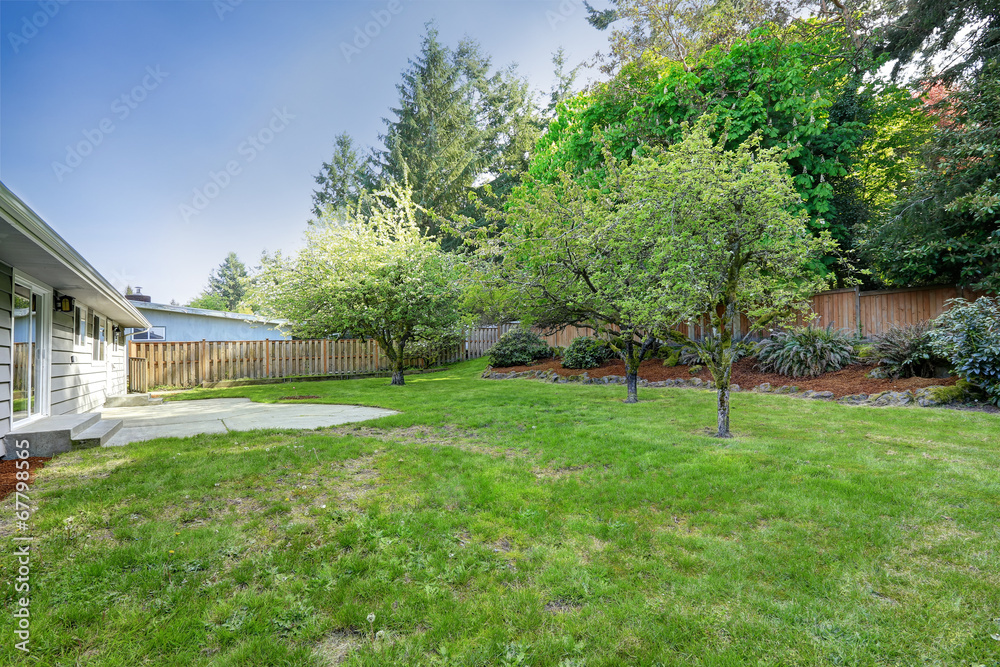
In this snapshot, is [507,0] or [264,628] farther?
[507,0]

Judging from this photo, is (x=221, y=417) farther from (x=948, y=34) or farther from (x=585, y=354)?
(x=948, y=34)

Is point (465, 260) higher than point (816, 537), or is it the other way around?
point (465, 260)

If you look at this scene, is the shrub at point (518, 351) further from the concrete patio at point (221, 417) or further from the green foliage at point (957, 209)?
the green foliage at point (957, 209)

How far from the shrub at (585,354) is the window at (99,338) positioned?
10.9 metres

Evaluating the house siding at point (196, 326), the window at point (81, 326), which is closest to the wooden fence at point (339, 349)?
the house siding at point (196, 326)

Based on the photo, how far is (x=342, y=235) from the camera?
40.0ft

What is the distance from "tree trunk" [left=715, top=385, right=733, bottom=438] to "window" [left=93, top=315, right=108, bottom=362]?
1138 cm

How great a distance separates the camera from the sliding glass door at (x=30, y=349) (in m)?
5.09

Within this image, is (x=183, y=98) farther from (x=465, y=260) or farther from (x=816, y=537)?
(x=816, y=537)

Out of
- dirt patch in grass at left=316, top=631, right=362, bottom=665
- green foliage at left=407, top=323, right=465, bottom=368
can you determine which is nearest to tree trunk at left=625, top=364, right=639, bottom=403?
green foliage at left=407, top=323, right=465, bottom=368

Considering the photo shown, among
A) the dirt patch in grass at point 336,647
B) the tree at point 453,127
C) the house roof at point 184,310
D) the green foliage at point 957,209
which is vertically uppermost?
the tree at point 453,127

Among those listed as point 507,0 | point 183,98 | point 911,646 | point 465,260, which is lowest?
point 911,646

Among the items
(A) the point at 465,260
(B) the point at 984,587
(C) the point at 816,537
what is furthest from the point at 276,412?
(B) the point at 984,587

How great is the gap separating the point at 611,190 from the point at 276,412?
701 cm
